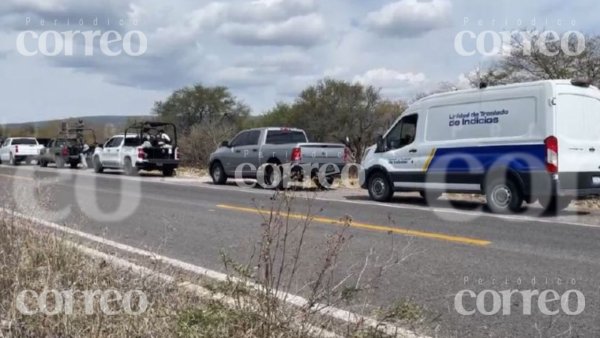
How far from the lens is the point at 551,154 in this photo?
1107 centimetres

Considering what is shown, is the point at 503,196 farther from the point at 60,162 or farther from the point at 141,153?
the point at 60,162

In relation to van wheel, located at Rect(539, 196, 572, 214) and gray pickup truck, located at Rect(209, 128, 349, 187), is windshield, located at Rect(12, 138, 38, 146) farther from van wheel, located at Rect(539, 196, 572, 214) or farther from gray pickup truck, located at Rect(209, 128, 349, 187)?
van wheel, located at Rect(539, 196, 572, 214)

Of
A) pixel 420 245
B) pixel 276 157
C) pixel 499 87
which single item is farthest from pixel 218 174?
pixel 420 245

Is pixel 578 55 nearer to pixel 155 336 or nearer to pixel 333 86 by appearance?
pixel 155 336

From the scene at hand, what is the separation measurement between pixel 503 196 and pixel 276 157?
25.4 ft

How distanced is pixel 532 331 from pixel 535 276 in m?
1.88

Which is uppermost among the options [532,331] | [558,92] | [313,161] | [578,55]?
→ [578,55]

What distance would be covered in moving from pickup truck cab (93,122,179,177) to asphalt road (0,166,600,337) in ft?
36.5

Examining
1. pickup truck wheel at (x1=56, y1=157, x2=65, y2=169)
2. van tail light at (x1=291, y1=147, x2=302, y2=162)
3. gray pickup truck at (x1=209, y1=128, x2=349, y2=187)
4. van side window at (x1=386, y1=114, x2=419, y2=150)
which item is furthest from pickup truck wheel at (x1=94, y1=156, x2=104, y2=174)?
van side window at (x1=386, y1=114, x2=419, y2=150)

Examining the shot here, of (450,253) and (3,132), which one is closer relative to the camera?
(450,253)

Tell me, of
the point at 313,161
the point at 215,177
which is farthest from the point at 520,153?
the point at 215,177

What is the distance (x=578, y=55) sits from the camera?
24828 millimetres

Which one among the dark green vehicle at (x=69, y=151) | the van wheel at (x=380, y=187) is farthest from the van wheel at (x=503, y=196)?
the dark green vehicle at (x=69, y=151)

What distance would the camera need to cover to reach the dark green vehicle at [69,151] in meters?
33.4
